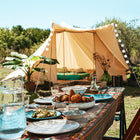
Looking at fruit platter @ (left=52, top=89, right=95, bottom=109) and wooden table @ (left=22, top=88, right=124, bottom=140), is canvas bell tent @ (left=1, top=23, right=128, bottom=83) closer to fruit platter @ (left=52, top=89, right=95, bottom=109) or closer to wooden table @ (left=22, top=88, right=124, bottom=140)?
fruit platter @ (left=52, top=89, right=95, bottom=109)

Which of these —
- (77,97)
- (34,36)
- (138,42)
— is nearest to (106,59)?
(77,97)

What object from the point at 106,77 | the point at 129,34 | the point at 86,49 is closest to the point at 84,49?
the point at 86,49

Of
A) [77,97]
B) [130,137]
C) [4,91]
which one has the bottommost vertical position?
[130,137]

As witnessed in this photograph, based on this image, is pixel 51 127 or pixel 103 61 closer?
pixel 51 127

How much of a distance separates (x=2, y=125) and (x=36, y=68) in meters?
5.93

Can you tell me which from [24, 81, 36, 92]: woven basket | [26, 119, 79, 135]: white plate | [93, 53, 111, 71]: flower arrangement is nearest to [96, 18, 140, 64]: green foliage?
[93, 53, 111, 71]: flower arrangement

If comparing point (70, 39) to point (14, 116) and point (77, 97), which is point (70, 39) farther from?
point (14, 116)

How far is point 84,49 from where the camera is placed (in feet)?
29.3

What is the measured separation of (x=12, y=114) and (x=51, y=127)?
1.32ft

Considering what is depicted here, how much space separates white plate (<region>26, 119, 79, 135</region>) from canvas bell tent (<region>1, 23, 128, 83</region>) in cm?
519

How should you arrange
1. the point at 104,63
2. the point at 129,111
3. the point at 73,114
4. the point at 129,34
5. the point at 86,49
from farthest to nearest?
the point at 129,34 < the point at 86,49 < the point at 104,63 < the point at 129,111 < the point at 73,114

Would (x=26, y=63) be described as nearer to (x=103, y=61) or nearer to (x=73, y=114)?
(x=103, y=61)

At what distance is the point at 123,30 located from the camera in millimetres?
14727

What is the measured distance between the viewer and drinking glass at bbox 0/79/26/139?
0.68 metres
